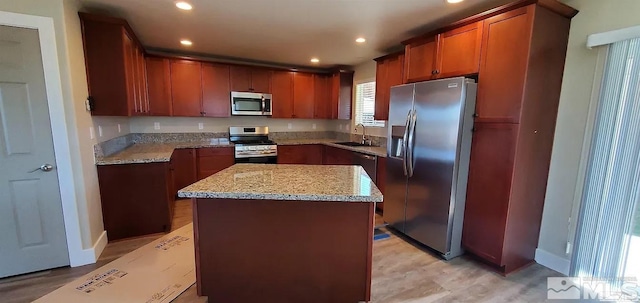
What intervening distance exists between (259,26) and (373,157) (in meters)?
2.13

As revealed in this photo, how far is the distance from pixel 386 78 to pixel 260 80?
2211 millimetres

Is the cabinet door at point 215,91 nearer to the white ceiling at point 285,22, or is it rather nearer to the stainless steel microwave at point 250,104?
the stainless steel microwave at point 250,104

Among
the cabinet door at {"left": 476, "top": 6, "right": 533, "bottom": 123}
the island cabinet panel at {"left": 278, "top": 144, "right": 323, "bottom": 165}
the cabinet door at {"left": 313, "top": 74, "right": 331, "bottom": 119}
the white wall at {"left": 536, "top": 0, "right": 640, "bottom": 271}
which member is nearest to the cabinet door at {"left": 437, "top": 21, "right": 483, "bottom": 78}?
the cabinet door at {"left": 476, "top": 6, "right": 533, "bottom": 123}

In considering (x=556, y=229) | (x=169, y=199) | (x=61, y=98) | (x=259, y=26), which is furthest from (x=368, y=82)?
(x=61, y=98)

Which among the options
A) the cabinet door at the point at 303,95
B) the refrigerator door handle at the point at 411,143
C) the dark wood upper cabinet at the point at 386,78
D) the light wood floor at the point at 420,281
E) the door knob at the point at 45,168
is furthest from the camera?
the cabinet door at the point at 303,95

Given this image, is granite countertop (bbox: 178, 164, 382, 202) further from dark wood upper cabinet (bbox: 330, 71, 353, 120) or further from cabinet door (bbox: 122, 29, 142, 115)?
dark wood upper cabinet (bbox: 330, 71, 353, 120)

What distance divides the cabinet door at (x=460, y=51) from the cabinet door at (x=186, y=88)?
3.56 meters

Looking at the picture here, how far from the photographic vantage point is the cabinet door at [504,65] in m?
1.99

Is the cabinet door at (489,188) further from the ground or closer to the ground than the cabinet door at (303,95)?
closer to the ground

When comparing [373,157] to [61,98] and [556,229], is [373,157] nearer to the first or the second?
[556,229]

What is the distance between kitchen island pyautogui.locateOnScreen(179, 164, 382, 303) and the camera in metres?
1.73

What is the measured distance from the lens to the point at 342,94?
197 inches

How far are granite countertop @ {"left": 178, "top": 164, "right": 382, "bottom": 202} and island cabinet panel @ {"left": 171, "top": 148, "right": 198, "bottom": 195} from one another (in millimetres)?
2168

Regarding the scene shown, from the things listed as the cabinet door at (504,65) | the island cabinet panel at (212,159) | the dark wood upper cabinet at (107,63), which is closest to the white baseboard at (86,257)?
the dark wood upper cabinet at (107,63)
